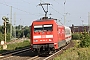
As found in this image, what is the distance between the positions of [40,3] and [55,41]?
7.00 metres

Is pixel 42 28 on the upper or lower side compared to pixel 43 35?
upper

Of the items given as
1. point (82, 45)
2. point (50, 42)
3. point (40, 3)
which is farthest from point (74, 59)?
point (82, 45)

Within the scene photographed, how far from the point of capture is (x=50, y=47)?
21.0 meters

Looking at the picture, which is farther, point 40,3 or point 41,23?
point 40,3

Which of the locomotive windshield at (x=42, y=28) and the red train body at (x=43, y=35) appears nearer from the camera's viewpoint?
the red train body at (x=43, y=35)

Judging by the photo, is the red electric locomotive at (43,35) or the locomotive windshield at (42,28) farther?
the locomotive windshield at (42,28)

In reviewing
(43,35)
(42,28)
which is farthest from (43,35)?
(42,28)

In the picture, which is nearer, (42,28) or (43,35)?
(43,35)

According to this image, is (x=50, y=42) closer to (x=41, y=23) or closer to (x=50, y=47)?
(x=50, y=47)

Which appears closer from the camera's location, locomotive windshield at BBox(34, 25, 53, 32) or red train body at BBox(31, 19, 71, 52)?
red train body at BBox(31, 19, 71, 52)

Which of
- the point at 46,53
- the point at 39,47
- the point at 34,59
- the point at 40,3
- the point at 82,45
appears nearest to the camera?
the point at 34,59

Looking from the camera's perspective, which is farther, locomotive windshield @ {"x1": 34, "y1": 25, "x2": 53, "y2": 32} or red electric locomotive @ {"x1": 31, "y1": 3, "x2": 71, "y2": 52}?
locomotive windshield @ {"x1": 34, "y1": 25, "x2": 53, "y2": 32}

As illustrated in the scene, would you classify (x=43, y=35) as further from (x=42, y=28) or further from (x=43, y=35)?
(x=42, y=28)

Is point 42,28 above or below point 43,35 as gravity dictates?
above
